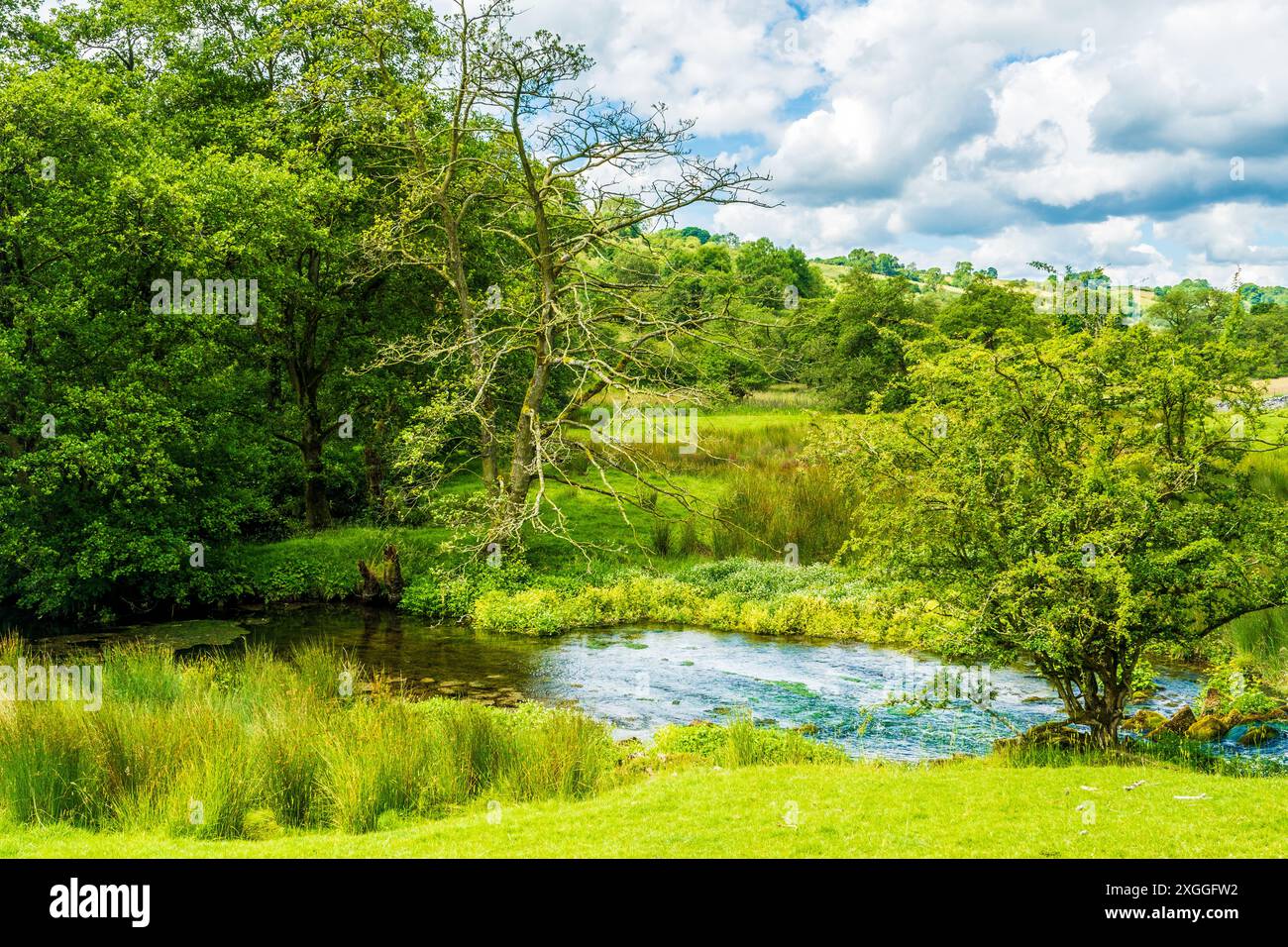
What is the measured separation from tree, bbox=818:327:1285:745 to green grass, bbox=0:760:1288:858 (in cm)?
166

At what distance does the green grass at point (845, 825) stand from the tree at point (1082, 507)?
1.66 metres

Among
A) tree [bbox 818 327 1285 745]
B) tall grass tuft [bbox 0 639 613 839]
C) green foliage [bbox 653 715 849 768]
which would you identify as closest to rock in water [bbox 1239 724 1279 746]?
tree [bbox 818 327 1285 745]

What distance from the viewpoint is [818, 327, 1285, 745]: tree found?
31.0 feet

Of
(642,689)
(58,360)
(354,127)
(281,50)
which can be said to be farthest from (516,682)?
(281,50)

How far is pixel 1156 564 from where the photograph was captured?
30.5 feet

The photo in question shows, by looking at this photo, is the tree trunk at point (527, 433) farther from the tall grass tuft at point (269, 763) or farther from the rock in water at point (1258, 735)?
the rock in water at point (1258, 735)

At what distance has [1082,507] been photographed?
9.77m

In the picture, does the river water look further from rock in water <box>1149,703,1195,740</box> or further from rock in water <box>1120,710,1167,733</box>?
Answer: rock in water <box>1120,710,1167,733</box>

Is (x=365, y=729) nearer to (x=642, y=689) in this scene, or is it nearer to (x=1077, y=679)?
(x=642, y=689)

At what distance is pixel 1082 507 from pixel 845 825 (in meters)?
4.74

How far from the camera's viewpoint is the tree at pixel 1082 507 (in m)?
9.45

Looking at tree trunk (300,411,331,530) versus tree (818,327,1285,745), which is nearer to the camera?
tree (818,327,1285,745)

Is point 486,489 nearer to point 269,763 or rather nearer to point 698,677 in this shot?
point 698,677
